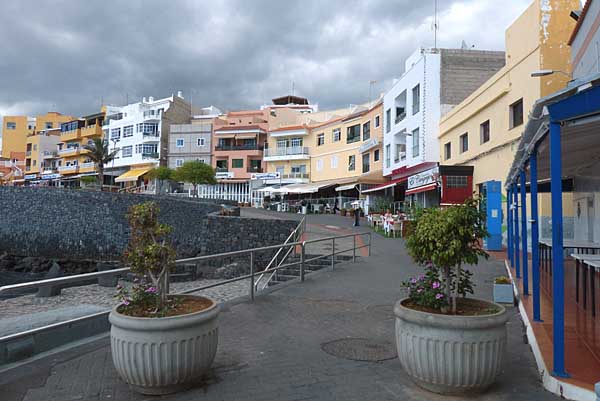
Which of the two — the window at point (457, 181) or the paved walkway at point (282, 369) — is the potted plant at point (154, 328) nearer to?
the paved walkway at point (282, 369)

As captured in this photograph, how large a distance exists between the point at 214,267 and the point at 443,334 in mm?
18832

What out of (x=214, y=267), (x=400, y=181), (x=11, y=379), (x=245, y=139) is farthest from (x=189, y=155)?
(x=11, y=379)

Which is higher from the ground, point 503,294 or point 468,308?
point 468,308

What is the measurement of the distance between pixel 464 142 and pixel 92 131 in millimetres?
59551

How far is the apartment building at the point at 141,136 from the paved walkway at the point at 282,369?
55214 millimetres

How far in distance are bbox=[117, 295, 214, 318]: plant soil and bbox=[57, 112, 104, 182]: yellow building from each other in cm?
6884

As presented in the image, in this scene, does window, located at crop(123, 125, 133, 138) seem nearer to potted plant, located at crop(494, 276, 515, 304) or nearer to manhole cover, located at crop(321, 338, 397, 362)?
potted plant, located at crop(494, 276, 515, 304)

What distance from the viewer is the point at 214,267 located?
862 inches

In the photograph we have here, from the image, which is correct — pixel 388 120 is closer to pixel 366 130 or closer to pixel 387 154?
pixel 387 154

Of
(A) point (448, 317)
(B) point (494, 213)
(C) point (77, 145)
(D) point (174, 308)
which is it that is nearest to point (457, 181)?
(B) point (494, 213)

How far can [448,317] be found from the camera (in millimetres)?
3914

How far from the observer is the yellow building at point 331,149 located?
134 ft

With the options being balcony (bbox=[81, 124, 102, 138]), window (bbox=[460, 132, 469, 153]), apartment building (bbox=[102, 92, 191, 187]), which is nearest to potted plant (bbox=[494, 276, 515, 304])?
window (bbox=[460, 132, 469, 153])

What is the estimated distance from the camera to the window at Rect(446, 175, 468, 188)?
22.9 metres
